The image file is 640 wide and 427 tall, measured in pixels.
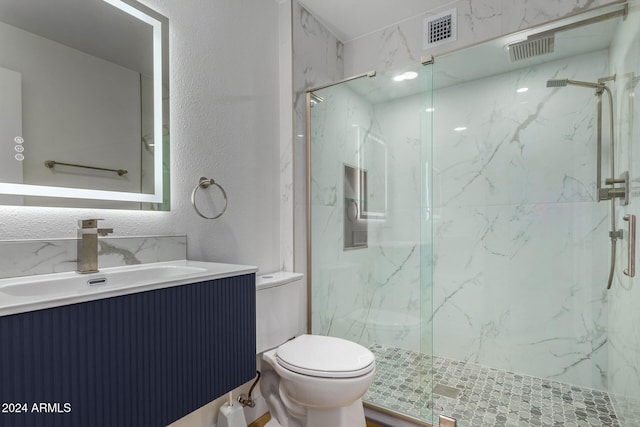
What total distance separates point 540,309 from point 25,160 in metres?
2.52

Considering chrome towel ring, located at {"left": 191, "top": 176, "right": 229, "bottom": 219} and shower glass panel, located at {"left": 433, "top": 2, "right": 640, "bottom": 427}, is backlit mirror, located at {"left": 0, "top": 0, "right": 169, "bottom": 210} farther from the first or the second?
shower glass panel, located at {"left": 433, "top": 2, "right": 640, "bottom": 427}

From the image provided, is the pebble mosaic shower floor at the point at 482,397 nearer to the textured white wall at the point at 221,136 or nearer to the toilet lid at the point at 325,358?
the toilet lid at the point at 325,358

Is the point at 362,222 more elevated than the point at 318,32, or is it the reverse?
the point at 318,32

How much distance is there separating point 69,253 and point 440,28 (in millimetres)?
2314

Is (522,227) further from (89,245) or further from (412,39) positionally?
(89,245)

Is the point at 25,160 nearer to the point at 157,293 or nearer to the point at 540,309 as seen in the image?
the point at 157,293

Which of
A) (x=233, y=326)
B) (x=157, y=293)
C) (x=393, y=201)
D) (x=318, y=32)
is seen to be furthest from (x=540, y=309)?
(x=318, y=32)

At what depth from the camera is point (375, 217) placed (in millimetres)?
2141

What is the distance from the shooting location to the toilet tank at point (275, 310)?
1.54 metres

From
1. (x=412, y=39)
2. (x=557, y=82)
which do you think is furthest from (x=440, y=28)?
(x=557, y=82)

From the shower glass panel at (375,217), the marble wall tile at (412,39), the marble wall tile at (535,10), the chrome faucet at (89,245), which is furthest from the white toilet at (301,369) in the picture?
the marble wall tile at (535,10)

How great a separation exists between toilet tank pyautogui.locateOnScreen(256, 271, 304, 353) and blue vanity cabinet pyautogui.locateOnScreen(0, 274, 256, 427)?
0.26m

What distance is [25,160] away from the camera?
1.11 metres

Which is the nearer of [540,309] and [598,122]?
[598,122]
